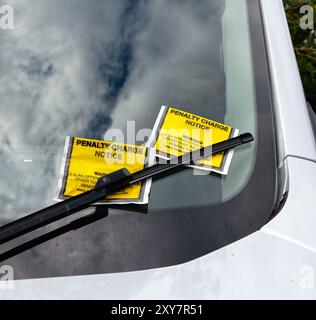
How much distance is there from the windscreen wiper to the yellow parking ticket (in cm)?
2

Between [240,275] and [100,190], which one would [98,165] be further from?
[240,275]

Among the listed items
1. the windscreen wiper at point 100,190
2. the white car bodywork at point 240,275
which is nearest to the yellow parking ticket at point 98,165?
the windscreen wiper at point 100,190

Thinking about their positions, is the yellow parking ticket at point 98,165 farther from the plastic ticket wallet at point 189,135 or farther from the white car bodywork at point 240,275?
the white car bodywork at point 240,275

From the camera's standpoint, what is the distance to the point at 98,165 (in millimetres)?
1387

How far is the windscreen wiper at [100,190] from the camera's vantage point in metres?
1.26

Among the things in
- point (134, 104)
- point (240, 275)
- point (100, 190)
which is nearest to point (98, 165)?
point (100, 190)

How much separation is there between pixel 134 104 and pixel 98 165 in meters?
0.26

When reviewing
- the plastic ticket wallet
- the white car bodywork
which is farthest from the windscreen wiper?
the white car bodywork

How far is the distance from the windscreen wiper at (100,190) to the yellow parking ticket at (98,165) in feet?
0.08

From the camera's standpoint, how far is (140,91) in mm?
1569

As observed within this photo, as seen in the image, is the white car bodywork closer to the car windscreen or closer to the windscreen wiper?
the car windscreen

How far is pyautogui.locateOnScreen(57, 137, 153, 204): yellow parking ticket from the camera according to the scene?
134cm
